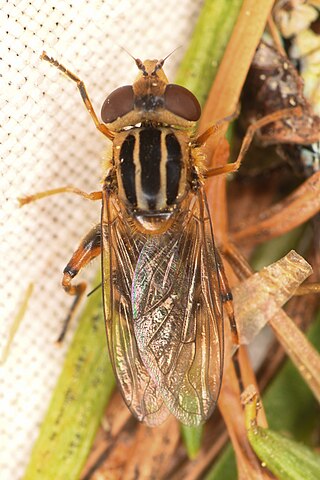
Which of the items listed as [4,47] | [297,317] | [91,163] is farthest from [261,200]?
[4,47]

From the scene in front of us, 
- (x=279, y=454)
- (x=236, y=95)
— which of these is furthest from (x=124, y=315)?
(x=236, y=95)

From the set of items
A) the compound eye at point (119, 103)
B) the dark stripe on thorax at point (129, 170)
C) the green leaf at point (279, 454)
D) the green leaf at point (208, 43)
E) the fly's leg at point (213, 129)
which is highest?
the green leaf at point (208, 43)

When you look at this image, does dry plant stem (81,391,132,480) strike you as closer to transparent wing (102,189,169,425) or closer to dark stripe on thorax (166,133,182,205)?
transparent wing (102,189,169,425)

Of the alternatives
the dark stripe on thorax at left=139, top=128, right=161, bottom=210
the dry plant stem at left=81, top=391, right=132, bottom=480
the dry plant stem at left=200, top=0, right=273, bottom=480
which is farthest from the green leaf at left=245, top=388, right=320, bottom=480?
the dark stripe on thorax at left=139, top=128, right=161, bottom=210

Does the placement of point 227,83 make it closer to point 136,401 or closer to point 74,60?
point 74,60

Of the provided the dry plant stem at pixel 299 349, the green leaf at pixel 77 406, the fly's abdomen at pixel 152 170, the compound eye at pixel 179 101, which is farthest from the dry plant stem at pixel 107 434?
the compound eye at pixel 179 101

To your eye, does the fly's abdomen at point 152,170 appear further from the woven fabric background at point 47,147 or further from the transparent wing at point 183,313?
the woven fabric background at point 47,147
